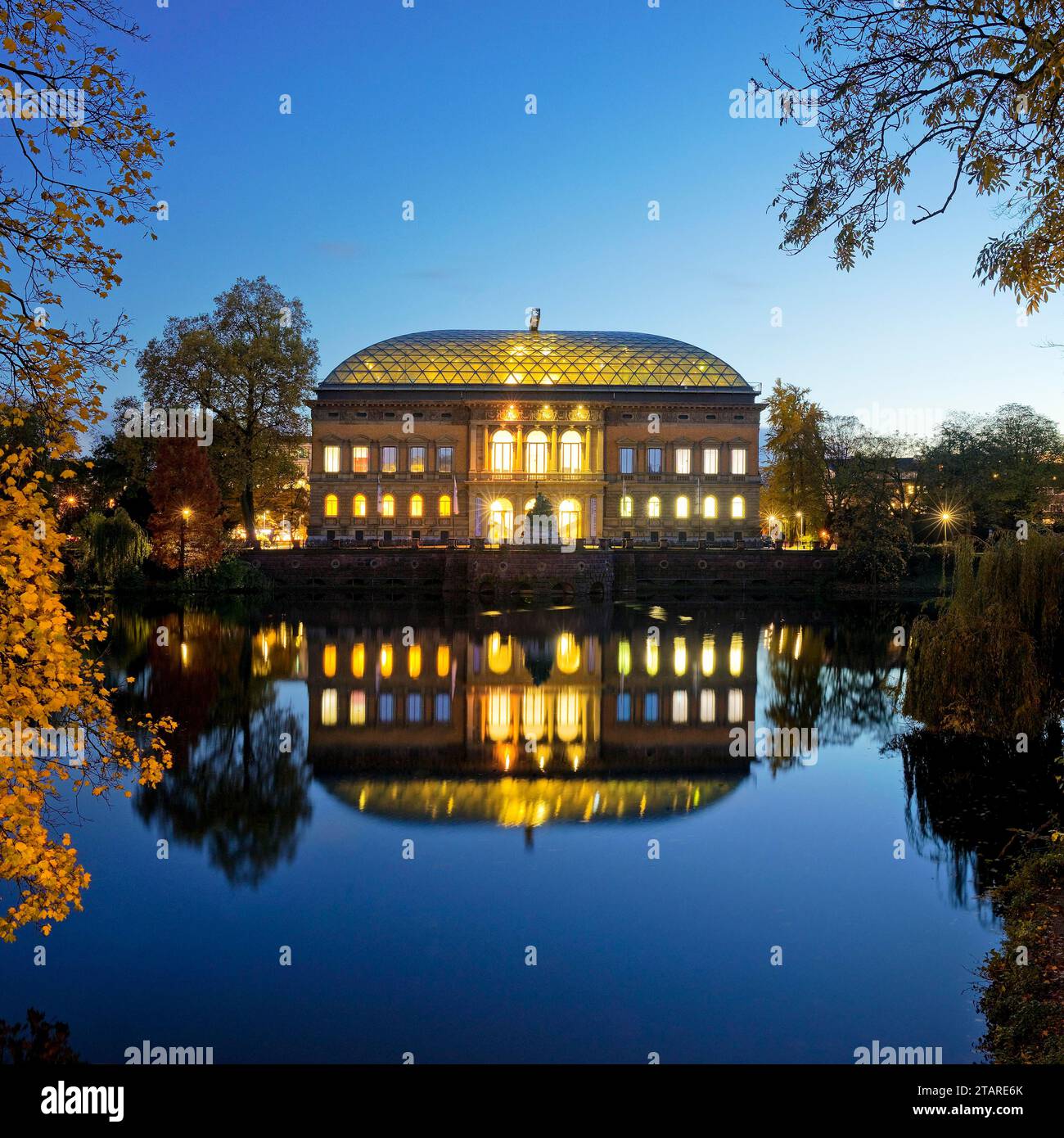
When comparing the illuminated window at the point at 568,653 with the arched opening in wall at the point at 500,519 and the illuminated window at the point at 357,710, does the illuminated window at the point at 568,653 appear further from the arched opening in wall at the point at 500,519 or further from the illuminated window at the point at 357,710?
the arched opening in wall at the point at 500,519

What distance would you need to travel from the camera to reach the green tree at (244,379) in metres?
58.6

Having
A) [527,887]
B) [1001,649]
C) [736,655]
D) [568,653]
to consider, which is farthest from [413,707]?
[736,655]

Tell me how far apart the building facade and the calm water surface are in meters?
47.3

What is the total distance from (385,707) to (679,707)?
326 inches

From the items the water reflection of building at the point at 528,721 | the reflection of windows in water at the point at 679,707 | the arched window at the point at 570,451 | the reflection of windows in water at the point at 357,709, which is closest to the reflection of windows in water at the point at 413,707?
the water reflection of building at the point at 528,721

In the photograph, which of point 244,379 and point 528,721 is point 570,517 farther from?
point 528,721

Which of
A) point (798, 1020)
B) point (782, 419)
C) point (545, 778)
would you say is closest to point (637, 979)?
point (798, 1020)

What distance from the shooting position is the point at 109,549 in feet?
166

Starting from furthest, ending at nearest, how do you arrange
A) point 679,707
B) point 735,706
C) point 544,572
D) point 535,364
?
1. point 535,364
2. point 544,572
3. point 735,706
4. point 679,707

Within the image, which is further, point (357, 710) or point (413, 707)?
point (413, 707)

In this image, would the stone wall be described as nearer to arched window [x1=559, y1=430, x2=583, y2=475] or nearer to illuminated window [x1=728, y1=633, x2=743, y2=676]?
arched window [x1=559, y1=430, x2=583, y2=475]

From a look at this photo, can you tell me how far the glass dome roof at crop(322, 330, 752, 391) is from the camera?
7662 cm

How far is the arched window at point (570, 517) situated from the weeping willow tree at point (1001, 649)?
177 ft

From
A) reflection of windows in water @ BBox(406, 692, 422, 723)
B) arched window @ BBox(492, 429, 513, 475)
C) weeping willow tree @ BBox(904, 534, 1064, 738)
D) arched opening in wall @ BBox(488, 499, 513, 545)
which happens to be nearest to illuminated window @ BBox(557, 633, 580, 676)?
reflection of windows in water @ BBox(406, 692, 422, 723)
